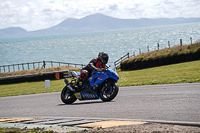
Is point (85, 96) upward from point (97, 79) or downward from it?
downward

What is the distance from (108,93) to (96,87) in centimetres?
50

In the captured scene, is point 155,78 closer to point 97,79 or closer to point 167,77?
point 167,77

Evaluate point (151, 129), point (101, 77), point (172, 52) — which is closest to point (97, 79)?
point (101, 77)

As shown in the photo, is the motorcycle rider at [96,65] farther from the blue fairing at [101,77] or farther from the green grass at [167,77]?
the green grass at [167,77]

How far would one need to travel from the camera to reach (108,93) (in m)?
10.6

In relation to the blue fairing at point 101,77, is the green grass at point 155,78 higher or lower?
lower

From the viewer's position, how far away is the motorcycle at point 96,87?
1048cm

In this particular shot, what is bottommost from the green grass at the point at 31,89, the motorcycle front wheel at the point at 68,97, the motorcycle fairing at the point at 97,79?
the green grass at the point at 31,89

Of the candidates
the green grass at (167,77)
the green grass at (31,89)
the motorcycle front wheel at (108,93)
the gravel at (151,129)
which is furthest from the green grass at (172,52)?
the gravel at (151,129)

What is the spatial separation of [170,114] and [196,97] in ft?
7.63

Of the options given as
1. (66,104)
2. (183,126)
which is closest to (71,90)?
(66,104)

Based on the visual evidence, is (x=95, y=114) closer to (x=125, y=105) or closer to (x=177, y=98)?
(x=125, y=105)

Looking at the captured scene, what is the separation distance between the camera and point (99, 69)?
10586mm

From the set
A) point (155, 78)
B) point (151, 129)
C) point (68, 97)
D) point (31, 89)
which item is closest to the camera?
point (151, 129)
